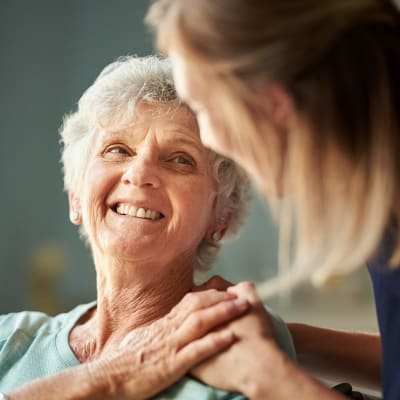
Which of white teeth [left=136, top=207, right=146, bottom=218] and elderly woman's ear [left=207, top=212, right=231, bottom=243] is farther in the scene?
elderly woman's ear [left=207, top=212, right=231, bottom=243]

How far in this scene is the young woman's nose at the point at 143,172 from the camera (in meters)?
1.67

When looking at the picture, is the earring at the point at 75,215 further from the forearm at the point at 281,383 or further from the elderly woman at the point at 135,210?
the forearm at the point at 281,383

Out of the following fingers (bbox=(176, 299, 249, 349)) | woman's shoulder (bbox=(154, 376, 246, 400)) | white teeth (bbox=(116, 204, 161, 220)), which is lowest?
woman's shoulder (bbox=(154, 376, 246, 400))

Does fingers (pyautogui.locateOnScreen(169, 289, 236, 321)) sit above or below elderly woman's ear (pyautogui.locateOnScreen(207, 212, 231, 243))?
below

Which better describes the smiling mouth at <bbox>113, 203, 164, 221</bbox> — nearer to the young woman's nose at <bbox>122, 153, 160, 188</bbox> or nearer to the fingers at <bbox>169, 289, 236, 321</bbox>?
the young woman's nose at <bbox>122, 153, 160, 188</bbox>

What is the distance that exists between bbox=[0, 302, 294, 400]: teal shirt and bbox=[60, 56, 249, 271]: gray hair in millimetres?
292

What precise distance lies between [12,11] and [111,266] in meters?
2.84

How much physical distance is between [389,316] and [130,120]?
735 millimetres

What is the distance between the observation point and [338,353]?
1.79m

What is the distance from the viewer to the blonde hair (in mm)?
1114

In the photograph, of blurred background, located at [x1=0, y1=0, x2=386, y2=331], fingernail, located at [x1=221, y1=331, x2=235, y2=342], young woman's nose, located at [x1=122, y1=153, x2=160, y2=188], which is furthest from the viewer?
blurred background, located at [x1=0, y1=0, x2=386, y2=331]

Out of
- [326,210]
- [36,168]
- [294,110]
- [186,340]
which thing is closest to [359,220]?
[326,210]

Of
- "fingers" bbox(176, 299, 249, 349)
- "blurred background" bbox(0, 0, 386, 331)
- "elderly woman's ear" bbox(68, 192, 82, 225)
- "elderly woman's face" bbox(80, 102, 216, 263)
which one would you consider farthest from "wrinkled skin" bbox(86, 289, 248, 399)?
"blurred background" bbox(0, 0, 386, 331)

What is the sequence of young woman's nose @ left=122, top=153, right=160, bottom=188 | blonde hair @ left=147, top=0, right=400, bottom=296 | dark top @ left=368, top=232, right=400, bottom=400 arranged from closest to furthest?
blonde hair @ left=147, top=0, right=400, bottom=296 → dark top @ left=368, top=232, right=400, bottom=400 → young woman's nose @ left=122, top=153, right=160, bottom=188
